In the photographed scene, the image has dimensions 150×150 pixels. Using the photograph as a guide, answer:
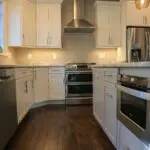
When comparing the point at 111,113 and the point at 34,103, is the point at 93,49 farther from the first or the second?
the point at 111,113

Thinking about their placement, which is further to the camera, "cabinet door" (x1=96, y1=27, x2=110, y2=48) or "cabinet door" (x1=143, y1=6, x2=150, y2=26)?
"cabinet door" (x1=96, y1=27, x2=110, y2=48)

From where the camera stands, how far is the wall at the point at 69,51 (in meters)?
4.93

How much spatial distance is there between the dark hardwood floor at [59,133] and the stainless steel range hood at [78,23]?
2.08 metres

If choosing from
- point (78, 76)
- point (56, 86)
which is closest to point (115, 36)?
point (78, 76)

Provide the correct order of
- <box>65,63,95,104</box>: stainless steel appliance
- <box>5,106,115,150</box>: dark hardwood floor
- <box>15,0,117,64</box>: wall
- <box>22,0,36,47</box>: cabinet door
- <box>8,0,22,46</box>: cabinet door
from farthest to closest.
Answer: <box>15,0,117,64</box>: wall, <box>65,63,95,104</box>: stainless steel appliance, <box>22,0,36,47</box>: cabinet door, <box>8,0,22,46</box>: cabinet door, <box>5,106,115,150</box>: dark hardwood floor

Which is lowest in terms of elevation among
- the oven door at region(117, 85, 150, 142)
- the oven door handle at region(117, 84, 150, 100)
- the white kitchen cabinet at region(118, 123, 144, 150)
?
the white kitchen cabinet at region(118, 123, 144, 150)

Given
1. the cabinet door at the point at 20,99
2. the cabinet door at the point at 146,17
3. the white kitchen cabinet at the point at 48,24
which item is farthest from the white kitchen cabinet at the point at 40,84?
the cabinet door at the point at 146,17

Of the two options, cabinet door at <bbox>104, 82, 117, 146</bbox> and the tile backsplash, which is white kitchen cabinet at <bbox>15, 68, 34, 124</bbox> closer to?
cabinet door at <bbox>104, 82, 117, 146</bbox>

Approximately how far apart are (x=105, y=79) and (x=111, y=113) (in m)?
0.46

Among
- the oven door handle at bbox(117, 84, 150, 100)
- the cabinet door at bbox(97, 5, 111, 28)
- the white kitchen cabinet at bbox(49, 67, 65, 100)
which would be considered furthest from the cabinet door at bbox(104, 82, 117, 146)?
the cabinet door at bbox(97, 5, 111, 28)

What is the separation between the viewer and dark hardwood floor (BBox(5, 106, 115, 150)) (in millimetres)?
2127

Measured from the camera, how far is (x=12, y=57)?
453 cm

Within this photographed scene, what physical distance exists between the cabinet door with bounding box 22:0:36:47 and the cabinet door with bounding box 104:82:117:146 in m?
2.76

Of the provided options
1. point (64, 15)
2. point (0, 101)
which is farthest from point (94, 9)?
point (0, 101)
